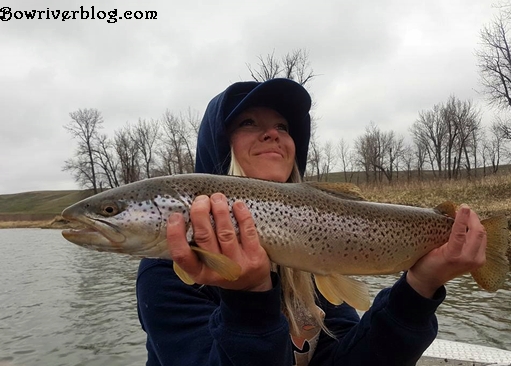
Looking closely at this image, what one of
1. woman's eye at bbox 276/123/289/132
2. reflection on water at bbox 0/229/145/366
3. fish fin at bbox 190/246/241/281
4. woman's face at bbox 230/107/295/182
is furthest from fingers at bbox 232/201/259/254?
reflection on water at bbox 0/229/145/366

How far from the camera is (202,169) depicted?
3.31 meters

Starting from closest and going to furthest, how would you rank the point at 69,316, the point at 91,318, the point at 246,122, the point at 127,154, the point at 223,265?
the point at 223,265 < the point at 246,122 < the point at 91,318 < the point at 69,316 < the point at 127,154

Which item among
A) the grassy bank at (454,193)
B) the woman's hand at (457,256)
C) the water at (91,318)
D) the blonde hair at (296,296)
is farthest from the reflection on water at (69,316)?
the woman's hand at (457,256)

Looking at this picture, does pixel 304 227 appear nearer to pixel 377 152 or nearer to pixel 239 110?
pixel 239 110

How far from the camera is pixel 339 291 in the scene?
235 centimetres

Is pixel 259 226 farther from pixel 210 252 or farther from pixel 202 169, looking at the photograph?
pixel 202 169

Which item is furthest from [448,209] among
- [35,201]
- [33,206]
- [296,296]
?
[35,201]

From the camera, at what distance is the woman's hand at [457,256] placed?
7.43 feet

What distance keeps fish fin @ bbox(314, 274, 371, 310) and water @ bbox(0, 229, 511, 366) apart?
638 cm

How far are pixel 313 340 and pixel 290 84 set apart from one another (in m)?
1.78

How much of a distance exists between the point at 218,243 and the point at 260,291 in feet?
1.05

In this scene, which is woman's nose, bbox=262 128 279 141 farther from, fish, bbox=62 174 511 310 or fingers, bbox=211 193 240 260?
fingers, bbox=211 193 240 260

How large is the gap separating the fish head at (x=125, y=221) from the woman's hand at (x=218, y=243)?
154 millimetres

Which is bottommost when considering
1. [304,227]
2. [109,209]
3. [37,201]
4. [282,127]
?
[37,201]
